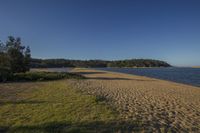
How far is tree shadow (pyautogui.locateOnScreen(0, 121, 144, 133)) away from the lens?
20.1 ft

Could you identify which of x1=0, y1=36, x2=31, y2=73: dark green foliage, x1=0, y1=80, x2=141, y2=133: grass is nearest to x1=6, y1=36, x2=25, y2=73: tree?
x1=0, y1=36, x2=31, y2=73: dark green foliage

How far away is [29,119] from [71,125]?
67.6 inches

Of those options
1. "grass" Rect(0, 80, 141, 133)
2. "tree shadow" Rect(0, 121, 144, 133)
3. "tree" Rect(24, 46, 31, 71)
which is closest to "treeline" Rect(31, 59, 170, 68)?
"tree" Rect(24, 46, 31, 71)

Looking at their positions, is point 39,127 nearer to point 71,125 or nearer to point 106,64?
point 71,125

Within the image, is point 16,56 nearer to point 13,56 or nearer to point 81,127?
point 13,56

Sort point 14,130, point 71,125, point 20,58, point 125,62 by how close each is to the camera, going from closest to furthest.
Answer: point 14,130
point 71,125
point 20,58
point 125,62

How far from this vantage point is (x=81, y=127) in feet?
21.1

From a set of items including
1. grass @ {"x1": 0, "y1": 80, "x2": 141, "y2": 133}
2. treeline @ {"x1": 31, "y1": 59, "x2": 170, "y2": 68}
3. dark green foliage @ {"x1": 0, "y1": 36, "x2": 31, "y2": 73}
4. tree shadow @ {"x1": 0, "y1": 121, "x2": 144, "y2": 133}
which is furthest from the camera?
treeline @ {"x1": 31, "y1": 59, "x2": 170, "y2": 68}

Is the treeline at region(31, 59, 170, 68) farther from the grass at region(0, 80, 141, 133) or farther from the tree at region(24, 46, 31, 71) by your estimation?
the grass at region(0, 80, 141, 133)

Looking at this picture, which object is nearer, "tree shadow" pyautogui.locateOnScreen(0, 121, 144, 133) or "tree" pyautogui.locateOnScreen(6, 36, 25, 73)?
"tree shadow" pyautogui.locateOnScreen(0, 121, 144, 133)

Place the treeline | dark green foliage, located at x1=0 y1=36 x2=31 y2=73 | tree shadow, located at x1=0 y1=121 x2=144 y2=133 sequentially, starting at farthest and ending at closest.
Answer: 1. the treeline
2. dark green foliage, located at x1=0 y1=36 x2=31 y2=73
3. tree shadow, located at x1=0 y1=121 x2=144 y2=133

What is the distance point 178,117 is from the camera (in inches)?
314

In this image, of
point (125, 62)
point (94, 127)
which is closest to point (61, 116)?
point (94, 127)

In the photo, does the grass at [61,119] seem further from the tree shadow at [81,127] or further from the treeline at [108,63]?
the treeline at [108,63]
